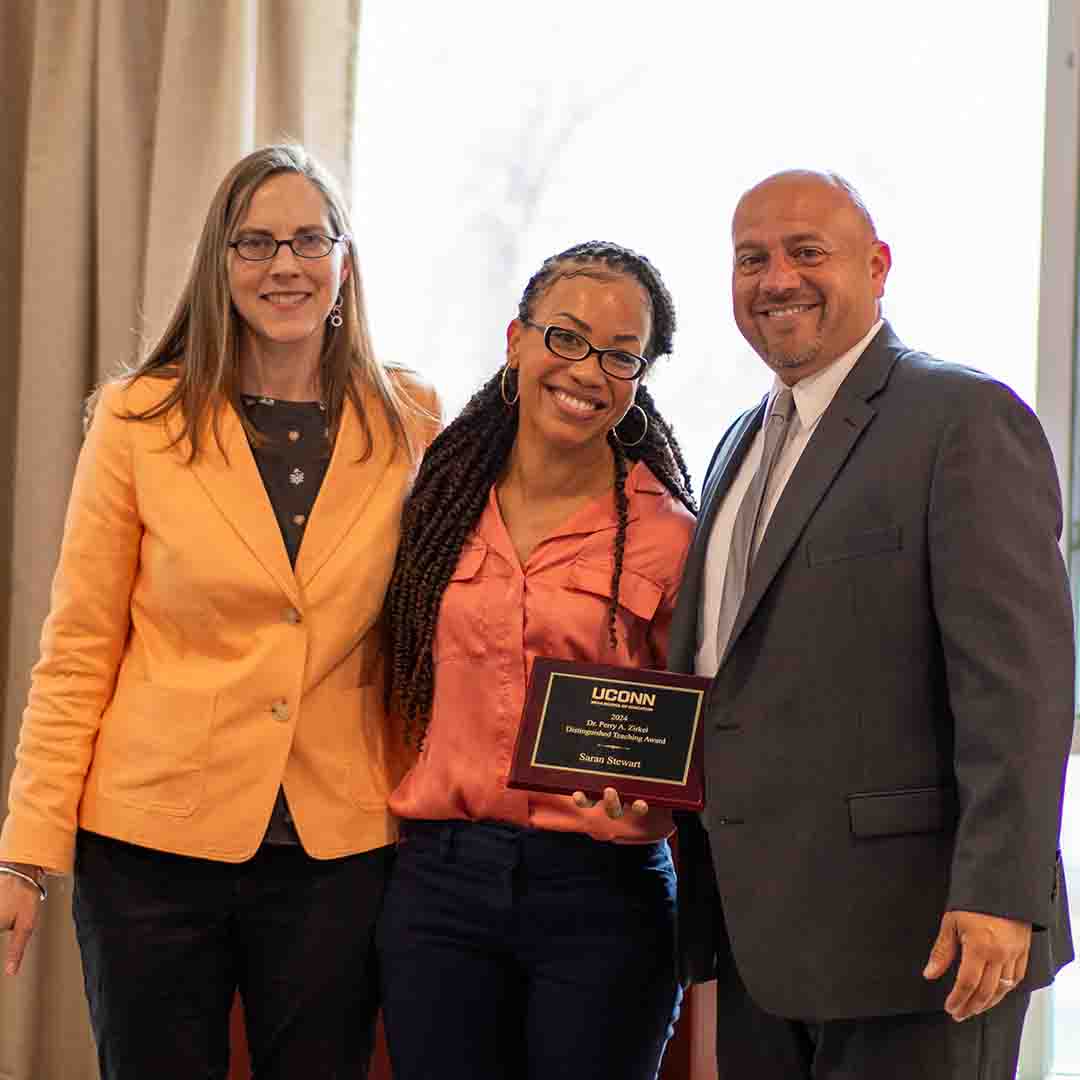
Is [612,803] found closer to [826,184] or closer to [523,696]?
[523,696]

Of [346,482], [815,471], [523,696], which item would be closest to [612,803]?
[523,696]

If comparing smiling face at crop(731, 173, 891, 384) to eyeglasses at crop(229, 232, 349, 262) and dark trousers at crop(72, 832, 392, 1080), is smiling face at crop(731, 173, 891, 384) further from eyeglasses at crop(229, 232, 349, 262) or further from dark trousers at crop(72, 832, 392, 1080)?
dark trousers at crop(72, 832, 392, 1080)

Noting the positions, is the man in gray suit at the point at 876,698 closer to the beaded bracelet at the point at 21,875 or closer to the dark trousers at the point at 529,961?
the dark trousers at the point at 529,961

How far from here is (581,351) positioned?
1.96 m

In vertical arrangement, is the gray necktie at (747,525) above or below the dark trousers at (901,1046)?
above

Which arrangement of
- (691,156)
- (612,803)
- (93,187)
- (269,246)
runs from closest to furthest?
(612,803) < (269,246) < (93,187) < (691,156)

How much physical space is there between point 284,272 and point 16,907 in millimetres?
955

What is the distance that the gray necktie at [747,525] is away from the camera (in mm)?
1816

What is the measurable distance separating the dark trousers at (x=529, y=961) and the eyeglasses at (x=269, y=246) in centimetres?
82

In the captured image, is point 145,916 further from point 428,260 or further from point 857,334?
point 428,260

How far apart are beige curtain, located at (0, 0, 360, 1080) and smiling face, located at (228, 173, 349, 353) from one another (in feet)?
2.97

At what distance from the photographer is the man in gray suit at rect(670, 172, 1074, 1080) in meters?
1.52

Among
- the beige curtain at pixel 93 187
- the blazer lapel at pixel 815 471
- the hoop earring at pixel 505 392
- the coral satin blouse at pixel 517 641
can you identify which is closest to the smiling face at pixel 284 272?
the hoop earring at pixel 505 392

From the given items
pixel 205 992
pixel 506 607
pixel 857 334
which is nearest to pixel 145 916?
pixel 205 992
